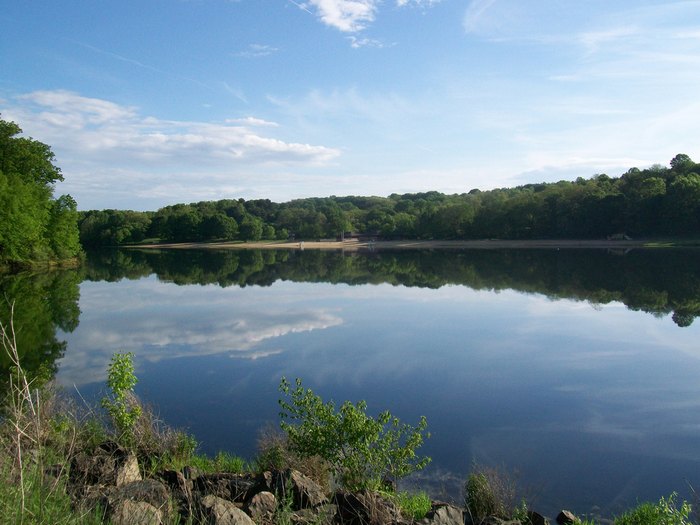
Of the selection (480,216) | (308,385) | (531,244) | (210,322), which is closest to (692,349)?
(308,385)

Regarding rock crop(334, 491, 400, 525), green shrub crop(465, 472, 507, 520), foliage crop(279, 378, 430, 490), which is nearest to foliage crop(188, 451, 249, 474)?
foliage crop(279, 378, 430, 490)

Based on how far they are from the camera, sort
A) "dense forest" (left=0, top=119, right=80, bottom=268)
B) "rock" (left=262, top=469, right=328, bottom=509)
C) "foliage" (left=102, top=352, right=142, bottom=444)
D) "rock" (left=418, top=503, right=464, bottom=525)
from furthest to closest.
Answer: "dense forest" (left=0, top=119, right=80, bottom=268)
"foliage" (left=102, top=352, right=142, bottom=444)
"rock" (left=262, top=469, right=328, bottom=509)
"rock" (left=418, top=503, right=464, bottom=525)

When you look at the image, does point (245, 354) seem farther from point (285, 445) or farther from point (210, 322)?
point (285, 445)

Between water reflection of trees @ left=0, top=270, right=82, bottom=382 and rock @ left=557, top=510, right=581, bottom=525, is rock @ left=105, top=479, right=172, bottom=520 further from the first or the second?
rock @ left=557, top=510, right=581, bottom=525

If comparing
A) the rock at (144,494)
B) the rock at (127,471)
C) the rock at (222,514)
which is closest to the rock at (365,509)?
the rock at (222,514)

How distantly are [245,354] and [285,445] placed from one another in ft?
30.6

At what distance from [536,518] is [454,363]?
351 inches

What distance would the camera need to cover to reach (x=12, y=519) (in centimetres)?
406

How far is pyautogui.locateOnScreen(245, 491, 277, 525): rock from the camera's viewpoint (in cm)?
679

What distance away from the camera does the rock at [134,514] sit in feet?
17.5

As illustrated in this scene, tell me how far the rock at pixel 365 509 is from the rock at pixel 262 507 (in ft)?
2.72

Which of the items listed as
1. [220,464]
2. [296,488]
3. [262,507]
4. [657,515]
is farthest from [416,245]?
[262,507]

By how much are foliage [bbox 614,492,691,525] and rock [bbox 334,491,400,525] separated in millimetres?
2993

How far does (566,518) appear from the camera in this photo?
7625 mm
